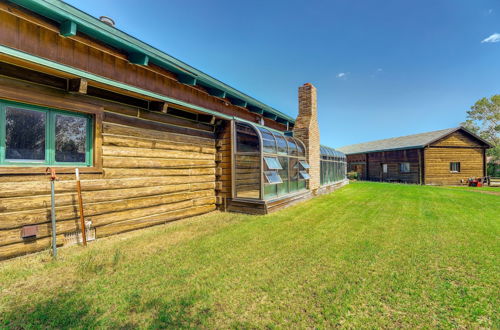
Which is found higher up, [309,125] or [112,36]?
[112,36]

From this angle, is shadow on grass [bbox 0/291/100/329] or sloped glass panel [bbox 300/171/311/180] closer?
shadow on grass [bbox 0/291/100/329]

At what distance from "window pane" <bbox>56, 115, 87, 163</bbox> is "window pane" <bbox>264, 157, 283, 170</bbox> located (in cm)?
516

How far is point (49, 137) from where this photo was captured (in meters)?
4.20

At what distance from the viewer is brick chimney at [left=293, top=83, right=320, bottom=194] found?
10992 millimetres

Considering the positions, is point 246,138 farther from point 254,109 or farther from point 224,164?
point 254,109

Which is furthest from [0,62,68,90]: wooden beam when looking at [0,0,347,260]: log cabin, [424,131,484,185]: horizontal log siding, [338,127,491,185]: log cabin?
[424,131,484,185]: horizontal log siding

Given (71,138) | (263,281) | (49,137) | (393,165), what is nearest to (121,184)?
(71,138)

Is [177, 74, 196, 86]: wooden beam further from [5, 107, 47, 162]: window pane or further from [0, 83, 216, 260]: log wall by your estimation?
[5, 107, 47, 162]: window pane

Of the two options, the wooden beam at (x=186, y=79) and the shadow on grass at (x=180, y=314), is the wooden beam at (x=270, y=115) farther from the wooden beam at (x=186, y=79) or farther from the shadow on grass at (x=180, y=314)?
the shadow on grass at (x=180, y=314)

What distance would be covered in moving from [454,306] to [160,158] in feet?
21.3

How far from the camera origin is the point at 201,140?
290 inches

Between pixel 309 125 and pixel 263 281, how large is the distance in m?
9.31

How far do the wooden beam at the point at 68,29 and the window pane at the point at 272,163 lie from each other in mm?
5806

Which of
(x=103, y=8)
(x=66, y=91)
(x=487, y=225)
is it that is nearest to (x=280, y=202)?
(x=487, y=225)
